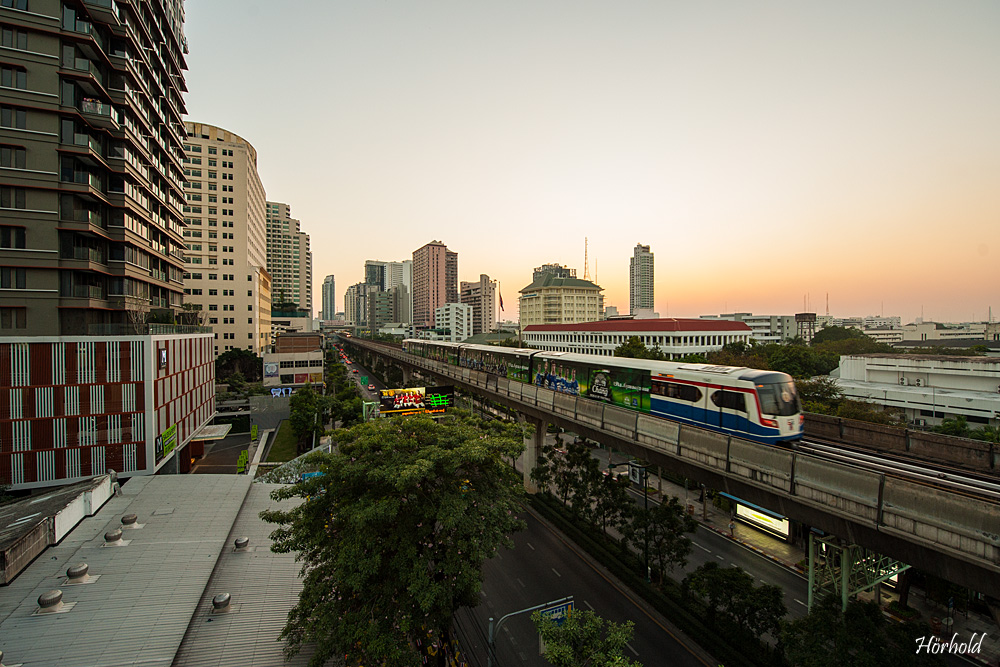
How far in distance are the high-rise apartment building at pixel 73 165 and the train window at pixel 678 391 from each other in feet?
111

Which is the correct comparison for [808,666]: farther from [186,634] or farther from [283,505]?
[283,505]

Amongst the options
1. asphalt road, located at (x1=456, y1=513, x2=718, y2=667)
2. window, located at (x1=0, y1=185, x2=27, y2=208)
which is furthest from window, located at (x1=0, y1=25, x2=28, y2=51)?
asphalt road, located at (x1=456, y1=513, x2=718, y2=667)

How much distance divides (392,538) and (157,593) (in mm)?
10439

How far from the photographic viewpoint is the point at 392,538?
46.6 feet

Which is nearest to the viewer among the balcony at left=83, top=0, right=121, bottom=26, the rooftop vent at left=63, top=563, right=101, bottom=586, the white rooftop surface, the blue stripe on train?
the white rooftop surface

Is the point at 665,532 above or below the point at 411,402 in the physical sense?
below

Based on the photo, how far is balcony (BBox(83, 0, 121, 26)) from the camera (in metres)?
29.0

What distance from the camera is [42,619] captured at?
1485 centimetres

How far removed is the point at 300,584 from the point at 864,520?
806 inches

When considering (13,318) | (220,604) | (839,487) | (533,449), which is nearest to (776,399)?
(839,487)

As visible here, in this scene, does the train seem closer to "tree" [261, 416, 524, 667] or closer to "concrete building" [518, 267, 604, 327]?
"tree" [261, 416, 524, 667]

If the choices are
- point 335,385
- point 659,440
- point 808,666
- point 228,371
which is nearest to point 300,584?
point 659,440

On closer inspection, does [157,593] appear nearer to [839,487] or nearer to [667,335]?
[839,487]

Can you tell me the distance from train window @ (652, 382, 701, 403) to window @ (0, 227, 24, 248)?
3867 centimetres
